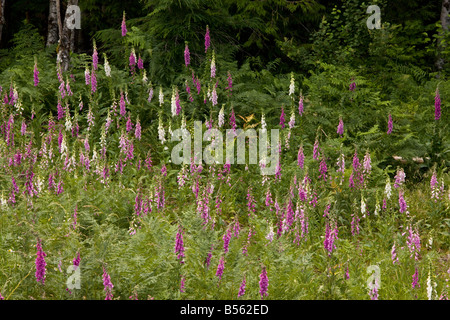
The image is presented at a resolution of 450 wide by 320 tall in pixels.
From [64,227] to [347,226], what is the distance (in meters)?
3.27

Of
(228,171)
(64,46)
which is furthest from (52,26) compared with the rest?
(228,171)

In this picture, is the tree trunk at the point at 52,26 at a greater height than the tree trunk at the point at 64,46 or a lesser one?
greater

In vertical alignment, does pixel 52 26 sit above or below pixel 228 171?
above

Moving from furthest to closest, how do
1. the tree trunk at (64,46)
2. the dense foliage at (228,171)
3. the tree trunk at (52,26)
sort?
the tree trunk at (52,26) < the tree trunk at (64,46) < the dense foliage at (228,171)

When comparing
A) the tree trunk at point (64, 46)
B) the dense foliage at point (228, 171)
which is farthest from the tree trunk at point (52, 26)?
the tree trunk at point (64, 46)

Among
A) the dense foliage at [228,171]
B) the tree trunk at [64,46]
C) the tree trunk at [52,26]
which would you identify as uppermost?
the tree trunk at [52,26]

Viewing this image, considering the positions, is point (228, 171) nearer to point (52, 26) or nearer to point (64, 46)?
point (64, 46)

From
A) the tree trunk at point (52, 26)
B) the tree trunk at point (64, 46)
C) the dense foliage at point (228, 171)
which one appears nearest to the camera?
the dense foliage at point (228, 171)

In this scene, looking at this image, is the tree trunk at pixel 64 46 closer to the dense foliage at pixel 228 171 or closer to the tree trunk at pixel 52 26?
the dense foliage at pixel 228 171

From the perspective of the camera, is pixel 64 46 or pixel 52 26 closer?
pixel 64 46

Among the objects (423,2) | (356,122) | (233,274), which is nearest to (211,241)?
(233,274)

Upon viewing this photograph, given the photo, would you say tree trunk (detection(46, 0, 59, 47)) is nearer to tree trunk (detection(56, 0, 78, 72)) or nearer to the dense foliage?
the dense foliage

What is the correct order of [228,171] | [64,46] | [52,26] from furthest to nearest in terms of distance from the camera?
[52,26], [64,46], [228,171]
